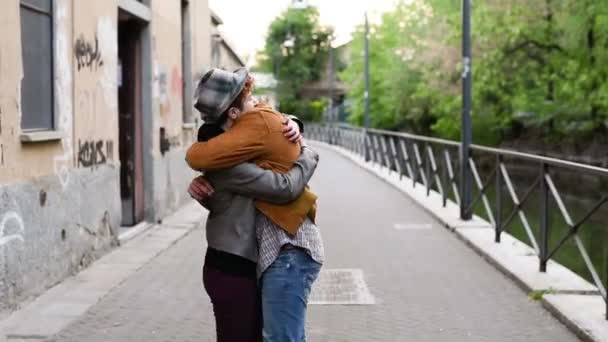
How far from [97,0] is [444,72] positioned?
2296 cm

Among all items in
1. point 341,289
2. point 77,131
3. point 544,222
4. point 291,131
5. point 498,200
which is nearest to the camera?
point 291,131

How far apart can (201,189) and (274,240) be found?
13.6 inches

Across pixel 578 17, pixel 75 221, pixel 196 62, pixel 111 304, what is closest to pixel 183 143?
pixel 196 62

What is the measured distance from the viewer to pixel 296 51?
3073 inches

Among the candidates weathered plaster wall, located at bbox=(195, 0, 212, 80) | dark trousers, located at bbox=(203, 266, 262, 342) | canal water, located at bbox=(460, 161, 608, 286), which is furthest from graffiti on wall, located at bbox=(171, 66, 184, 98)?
dark trousers, located at bbox=(203, 266, 262, 342)

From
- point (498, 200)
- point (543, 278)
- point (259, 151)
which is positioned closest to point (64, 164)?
point (543, 278)

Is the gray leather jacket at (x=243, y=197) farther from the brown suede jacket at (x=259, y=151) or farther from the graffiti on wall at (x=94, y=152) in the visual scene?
the graffiti on wall at (x=94, y=152)

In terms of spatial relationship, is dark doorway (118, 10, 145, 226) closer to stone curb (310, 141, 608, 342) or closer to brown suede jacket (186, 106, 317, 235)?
stone curb (310, 141, 608, 342)

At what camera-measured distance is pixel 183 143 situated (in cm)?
1477

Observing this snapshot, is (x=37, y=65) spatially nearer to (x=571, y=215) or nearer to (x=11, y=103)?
(x=11, y=103)

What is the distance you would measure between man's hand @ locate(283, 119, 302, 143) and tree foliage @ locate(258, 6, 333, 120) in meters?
70.5

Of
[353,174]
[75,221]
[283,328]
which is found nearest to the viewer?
[283,328]

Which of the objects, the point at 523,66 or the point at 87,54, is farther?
the point at 523,66

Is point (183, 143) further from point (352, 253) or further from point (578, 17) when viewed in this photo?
point (578, 17)
